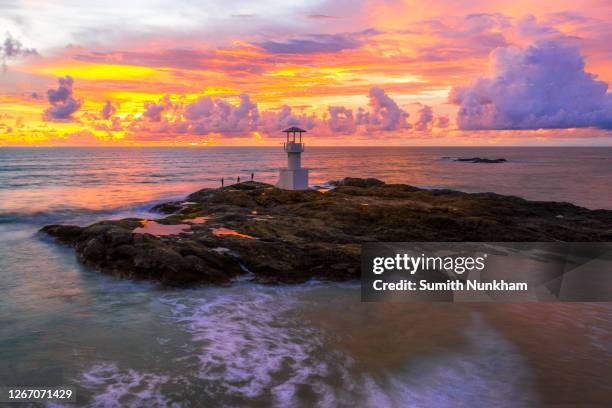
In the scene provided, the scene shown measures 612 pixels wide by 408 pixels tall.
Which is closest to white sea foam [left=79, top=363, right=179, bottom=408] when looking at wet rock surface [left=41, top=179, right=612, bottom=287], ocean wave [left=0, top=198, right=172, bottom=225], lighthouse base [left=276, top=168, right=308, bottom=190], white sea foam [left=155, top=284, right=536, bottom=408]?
white sea foam [left=155, top=284, right=536, bottom=408]

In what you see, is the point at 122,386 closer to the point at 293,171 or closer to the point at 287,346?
the point at 287,346

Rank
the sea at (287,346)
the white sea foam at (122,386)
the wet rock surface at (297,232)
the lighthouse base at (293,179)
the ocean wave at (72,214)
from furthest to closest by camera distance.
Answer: the lighthouse base at (293,179)
the ocean wave at (72,214)
the wet rock surface at (297,232)
the sea at (287,346)
the white sea foam at (122,386)

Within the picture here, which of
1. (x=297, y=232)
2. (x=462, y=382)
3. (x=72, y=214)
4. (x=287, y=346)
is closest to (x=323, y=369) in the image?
(x=287, y=346)

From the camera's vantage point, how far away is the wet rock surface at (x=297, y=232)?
17.4 m

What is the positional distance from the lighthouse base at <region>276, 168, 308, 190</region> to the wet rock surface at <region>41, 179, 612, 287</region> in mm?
8615

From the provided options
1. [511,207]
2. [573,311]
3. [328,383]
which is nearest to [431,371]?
[328,383]

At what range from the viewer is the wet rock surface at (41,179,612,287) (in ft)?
57.2

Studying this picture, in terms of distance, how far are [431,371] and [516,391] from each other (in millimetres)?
1876

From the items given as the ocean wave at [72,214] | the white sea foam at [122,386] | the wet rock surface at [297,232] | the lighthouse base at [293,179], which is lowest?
the ocean wave at [72,214]

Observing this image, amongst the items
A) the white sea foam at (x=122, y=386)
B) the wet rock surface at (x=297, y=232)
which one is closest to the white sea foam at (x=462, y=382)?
the white sea foam at (x=122, y=386)

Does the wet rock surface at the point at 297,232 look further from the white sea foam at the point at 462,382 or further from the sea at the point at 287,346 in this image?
the white sea foam at the point at 462,382

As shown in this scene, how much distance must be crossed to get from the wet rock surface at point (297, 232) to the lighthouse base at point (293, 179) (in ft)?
28.3

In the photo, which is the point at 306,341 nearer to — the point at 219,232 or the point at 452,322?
the point at 452,322

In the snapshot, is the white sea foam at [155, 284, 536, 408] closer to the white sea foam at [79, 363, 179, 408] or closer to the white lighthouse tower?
the white sea foam at [79, 363, 179, 408]
